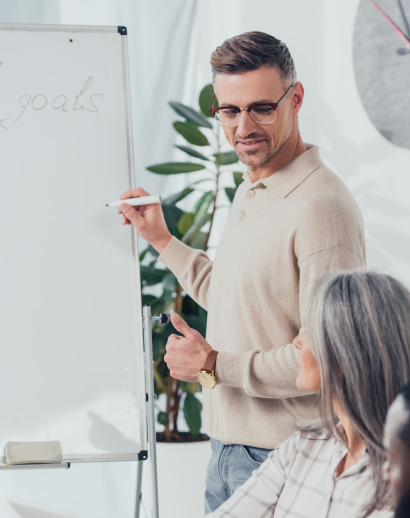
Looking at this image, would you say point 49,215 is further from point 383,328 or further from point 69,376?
point 383,328

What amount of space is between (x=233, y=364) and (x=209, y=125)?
46.3 inches

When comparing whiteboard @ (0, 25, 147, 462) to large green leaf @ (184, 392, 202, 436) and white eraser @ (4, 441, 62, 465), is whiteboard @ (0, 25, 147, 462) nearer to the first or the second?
white eraser @ (4, 441, 62, 465)

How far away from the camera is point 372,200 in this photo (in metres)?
1.78

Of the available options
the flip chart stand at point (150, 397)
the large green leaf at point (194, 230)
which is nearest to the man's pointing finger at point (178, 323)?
the flip chart stand at point (150, 397)

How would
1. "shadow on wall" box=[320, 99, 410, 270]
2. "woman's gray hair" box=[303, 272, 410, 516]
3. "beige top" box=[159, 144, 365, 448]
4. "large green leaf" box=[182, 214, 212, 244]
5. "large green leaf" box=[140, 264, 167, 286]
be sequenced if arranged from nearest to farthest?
1. "woman's gray hair" box=[303, 272, 410, 516]
2. "beige top" box=[159, 144, 365, 448]
3. "shadow on wall" box=[320, 99, 410, 270]
4. "large green leaf" box=[182, 214, 212, 244]
5. "large green leaf" box=[140, 264, 167, 286]

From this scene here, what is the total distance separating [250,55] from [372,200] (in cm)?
95

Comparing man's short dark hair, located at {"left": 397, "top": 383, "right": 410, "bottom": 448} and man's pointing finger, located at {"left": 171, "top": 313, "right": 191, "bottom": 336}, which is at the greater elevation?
man's short dark hair, located at {"left": 397, "top": 383, "right": 410, "bottom": 448}

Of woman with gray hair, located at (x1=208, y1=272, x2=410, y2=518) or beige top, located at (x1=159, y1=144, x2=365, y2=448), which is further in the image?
beige top, located at (x1=159, y1=144, x2=365, y2=448)

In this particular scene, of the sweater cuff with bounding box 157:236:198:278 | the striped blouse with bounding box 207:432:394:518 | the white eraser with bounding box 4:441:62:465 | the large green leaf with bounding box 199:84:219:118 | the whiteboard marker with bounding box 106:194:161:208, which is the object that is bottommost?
the white eraser with bounding box 4:441:62:465

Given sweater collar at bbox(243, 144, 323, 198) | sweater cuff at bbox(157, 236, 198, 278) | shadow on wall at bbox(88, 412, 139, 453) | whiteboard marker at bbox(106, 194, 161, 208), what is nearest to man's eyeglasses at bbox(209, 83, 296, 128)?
sweater collar at bbox(243, 144, 323, 198)

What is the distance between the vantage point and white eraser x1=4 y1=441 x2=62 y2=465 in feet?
4.04

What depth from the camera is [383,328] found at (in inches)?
26.1

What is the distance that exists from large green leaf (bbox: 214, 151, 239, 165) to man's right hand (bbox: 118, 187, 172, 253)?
727 millimetres

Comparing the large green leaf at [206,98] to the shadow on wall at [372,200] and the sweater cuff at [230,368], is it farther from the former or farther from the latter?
the sweater cuff at [230,368]
